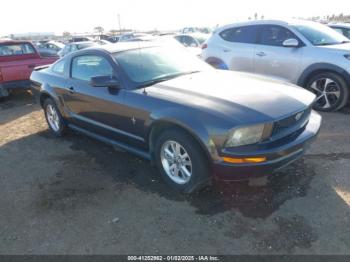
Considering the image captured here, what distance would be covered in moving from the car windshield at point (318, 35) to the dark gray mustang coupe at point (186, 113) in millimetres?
2752

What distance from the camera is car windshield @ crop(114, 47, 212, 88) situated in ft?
13.4

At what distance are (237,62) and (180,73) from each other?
3374 mm

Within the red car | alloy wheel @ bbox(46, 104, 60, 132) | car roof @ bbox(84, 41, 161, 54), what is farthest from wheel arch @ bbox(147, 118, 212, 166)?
the red car

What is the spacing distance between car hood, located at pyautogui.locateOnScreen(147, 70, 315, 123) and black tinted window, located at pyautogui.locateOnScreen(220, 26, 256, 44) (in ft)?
10.4

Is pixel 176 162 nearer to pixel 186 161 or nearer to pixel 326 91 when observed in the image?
pixel 186 161

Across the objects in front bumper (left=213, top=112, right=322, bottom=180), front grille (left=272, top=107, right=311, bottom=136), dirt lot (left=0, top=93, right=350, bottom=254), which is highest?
front grille (left=272, top=107, right=311, bottom=136)

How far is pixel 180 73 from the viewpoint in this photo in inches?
170

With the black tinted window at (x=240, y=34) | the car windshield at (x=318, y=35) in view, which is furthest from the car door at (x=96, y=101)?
the car windshield at (x=318, y=35)

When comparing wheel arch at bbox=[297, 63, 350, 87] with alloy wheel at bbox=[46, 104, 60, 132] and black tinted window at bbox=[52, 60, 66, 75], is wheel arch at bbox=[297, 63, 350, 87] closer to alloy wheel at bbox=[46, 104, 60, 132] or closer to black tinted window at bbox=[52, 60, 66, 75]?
black tinted window at bbox=[52, 60, 66, 75]

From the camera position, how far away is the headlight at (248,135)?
3.04 meters

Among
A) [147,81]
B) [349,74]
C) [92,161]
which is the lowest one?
[92,161]

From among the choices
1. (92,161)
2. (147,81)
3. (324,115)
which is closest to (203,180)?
(147,81)

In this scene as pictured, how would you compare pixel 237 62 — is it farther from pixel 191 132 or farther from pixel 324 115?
pixel 191 132

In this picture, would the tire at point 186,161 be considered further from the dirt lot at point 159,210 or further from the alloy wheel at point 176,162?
the dirt lot at point 159,210
